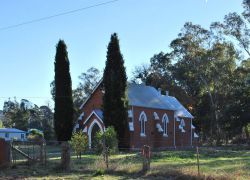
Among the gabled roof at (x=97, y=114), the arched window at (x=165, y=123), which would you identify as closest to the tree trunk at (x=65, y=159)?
the gabled roof at (x=97, y=114)

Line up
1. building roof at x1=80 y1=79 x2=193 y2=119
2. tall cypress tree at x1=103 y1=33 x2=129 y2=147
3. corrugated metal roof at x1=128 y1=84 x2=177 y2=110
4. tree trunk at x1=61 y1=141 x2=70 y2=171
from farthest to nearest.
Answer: corrugated metal roof at x1=128 y1=84 x2=177 y2=110 → building roof at x1=80 y1=79 x2=193 y2=119 → tall cypress tree at x1=103 y1=33 x2=129 y2=147 → tree trunk at x1=61 y1=141 x2=70 y2=171

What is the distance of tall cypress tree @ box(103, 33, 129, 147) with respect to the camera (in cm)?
4812

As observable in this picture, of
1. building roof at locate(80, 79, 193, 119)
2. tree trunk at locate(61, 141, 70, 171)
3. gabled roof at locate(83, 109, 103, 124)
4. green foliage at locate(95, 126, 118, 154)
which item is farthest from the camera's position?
building roof at locate(80, 79, 193, 119)

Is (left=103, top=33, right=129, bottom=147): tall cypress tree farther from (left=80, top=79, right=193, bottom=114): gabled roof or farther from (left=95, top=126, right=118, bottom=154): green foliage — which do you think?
(left=95, top=126, right=118, bottom=154): green foliage

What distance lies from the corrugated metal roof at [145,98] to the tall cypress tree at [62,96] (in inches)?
292

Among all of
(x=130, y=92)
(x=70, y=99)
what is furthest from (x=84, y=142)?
(x=130, y=92)

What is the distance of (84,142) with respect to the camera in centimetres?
3078

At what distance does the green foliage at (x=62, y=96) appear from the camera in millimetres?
53062

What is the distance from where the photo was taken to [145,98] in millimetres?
62250

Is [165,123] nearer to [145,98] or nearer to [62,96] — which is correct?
[145,98]

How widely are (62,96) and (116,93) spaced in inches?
310

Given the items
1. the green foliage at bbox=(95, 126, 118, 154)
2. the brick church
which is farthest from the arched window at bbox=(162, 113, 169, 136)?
the green foliage at bbox=(95, 126, 118, 154)

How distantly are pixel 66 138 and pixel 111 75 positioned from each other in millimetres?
10376

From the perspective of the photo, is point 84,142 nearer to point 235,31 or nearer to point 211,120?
point 235,31
